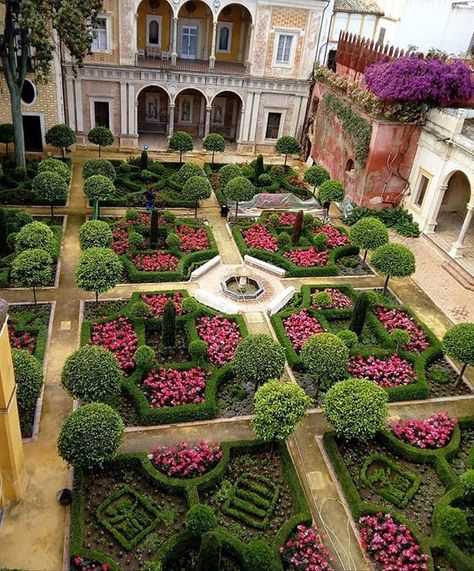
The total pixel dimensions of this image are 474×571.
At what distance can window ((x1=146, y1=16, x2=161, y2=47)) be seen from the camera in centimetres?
3216

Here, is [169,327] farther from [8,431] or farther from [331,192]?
[331,192]

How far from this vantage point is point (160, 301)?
18.4 m

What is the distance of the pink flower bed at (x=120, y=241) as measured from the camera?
21.1 meters

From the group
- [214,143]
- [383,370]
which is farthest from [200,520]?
[214,143]

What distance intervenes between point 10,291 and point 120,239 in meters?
4.87

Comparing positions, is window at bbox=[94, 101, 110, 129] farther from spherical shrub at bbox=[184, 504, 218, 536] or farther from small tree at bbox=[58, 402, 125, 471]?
spherical shrub at bbox=[184, 504, 218, 536]

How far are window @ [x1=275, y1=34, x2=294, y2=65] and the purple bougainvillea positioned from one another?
881 cm

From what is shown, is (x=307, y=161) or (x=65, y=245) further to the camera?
(x=307, y=161)

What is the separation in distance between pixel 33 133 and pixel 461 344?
80.4 ft

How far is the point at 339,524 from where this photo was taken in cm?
1208

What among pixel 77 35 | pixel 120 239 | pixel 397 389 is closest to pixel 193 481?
pixel 397 389

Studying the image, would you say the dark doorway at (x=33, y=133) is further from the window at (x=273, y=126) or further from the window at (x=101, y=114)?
the window at (x=273, y=126)

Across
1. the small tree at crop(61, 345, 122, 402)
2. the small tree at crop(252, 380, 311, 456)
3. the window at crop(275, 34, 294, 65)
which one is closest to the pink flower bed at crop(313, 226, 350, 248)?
the small tree at crop(252, 380, 311, 456)

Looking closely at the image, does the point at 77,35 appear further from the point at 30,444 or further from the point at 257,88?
the point at 30,444
